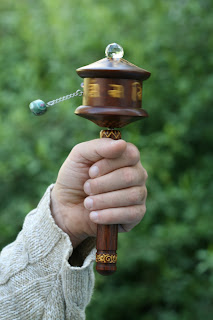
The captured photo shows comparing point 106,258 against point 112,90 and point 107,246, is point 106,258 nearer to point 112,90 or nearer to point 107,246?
point 107,246

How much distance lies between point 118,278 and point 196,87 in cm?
128

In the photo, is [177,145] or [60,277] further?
[177,145]

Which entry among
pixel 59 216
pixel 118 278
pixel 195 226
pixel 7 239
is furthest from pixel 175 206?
pixel 59 216

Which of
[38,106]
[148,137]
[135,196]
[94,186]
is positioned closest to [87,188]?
[94,186]

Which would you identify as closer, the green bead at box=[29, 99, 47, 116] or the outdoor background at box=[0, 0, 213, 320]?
the green bead at box=[29, 99, 47, 116]

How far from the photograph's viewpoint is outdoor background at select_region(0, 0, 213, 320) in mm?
3395

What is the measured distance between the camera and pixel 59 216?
6.34ft

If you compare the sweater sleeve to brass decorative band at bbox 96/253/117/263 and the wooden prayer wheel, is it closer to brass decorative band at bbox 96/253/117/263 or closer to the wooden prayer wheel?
brass decorative band at bbox 96/253/117/263

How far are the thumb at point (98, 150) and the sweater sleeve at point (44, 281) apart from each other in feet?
0.76

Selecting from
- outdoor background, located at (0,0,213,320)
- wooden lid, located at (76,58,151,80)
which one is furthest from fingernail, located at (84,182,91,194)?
outdoor background, located at (0,0,213,320)

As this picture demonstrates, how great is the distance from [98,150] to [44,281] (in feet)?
1.60

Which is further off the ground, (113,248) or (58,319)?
(113,248)

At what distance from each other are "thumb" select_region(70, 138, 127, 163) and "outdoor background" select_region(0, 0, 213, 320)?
1.45 meters

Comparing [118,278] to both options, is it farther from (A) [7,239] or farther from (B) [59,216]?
(B) [59,216]
